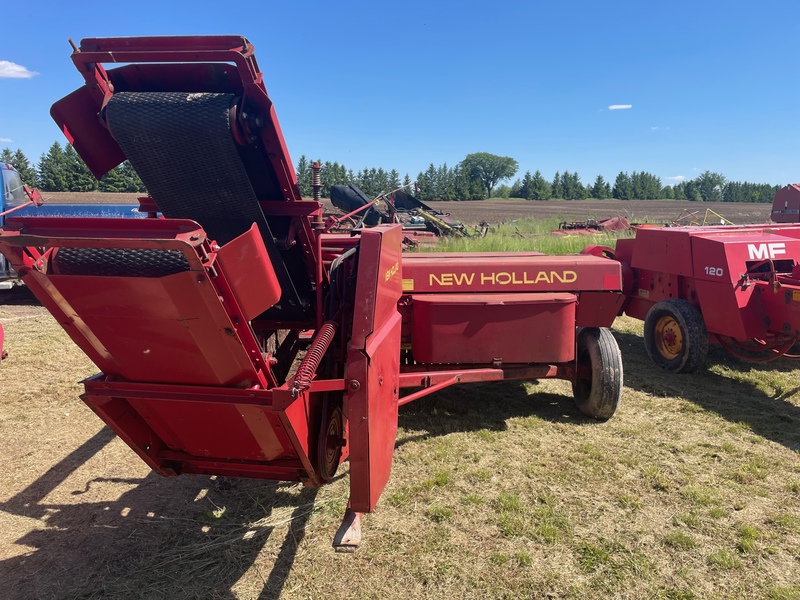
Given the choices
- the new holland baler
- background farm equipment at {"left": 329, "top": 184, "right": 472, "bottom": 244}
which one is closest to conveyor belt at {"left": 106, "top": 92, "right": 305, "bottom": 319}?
the new holland baler

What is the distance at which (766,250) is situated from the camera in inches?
205

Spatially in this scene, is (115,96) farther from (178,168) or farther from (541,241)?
(541,241)

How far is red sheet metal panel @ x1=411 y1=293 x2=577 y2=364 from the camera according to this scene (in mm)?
3900

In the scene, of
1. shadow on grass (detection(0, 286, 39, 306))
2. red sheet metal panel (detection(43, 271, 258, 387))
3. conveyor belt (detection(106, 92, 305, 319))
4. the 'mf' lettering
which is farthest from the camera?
shadow on grass (detection(0, 286, 39, 306))

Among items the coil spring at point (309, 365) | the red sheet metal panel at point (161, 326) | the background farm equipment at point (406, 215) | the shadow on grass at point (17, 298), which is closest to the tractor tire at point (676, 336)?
the coil spring at point (309, 365)

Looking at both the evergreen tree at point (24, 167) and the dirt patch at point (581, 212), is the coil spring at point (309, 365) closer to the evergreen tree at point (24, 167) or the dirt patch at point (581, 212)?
the dirt patch at point (581, 212)

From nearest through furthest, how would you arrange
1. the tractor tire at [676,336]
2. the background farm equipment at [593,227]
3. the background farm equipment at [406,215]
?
the tractor tire at [676,336]
the background farm equipment at [406,215]
the background farm equipment at [593,227]

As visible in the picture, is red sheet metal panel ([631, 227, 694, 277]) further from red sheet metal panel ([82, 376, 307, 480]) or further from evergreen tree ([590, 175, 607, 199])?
evergreen tree ([590, 175, 607, 199])

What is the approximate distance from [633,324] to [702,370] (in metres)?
2.55

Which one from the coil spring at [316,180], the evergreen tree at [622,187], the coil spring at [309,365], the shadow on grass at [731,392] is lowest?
the shadow on grass at [731,392]

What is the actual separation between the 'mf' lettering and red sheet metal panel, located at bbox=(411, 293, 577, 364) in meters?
2.48

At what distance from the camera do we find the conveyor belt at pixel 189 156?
2.14 m

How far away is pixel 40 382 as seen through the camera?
5215 mm

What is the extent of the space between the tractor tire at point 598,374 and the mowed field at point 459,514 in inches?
5.8
